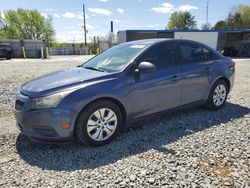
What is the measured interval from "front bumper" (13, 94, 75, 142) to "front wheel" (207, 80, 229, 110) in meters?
3.20

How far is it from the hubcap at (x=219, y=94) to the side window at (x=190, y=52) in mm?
838

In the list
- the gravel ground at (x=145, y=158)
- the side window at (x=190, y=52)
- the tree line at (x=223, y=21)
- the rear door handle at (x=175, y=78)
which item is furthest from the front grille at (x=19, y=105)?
the tree line at (x=223, y=21)

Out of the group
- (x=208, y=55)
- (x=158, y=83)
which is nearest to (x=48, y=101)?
(x=158, y=83)

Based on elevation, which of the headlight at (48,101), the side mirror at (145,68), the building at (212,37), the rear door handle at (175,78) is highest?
the building at (212,37)

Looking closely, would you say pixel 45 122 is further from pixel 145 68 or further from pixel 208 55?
pixel 208 55

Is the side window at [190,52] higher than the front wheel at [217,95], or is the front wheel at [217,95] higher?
the side window at [190,52]

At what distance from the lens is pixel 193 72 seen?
454cm

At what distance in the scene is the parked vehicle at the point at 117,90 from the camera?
3.22 meters

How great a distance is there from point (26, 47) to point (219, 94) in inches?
1087

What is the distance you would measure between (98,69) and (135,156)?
1666mm

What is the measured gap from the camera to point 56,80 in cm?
360

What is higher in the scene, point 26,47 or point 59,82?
point 26,47

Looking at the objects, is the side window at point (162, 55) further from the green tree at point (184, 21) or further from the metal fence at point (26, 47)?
the green tree at point (184, 21)

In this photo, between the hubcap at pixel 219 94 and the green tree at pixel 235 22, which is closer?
the hubcap at pixel 219 94
